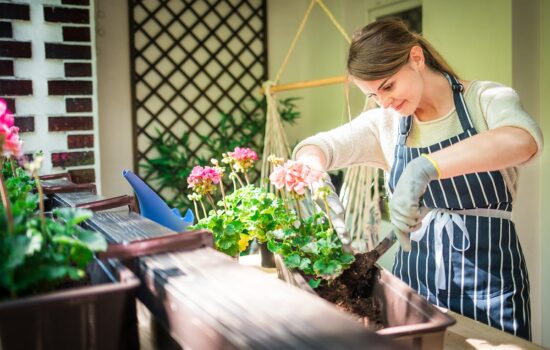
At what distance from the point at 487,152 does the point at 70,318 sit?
904 millimetres

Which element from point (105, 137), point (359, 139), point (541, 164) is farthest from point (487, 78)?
point (105, 137)

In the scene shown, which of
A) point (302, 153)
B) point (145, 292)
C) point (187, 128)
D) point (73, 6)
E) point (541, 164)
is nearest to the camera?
point (145, 292)

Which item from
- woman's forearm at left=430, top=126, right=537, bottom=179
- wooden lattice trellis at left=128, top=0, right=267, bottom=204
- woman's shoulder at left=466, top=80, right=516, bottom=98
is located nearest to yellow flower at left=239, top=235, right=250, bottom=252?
woman's forearm at left=430, top=126, right=537, bottom=179

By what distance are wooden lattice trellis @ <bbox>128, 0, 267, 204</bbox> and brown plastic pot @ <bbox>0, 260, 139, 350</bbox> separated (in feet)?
11.8

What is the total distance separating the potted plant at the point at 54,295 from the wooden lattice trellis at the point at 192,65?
3.54 m

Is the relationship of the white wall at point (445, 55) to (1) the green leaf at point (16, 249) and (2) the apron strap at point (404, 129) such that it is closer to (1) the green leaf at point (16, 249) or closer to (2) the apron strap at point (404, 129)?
(2) the apron strap at point (404, 129)

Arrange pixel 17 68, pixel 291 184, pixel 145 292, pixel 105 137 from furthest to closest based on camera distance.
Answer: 1. pixel 105 137
2. pixel 17 68
3. pixel 291 184
4. pixel 145 292

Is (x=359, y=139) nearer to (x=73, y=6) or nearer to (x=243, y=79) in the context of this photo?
(x=73, y=6)

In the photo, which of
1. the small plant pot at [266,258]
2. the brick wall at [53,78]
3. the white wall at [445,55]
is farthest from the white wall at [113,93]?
the small plant pot at [266,258]

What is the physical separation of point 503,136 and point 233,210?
2.08 feet

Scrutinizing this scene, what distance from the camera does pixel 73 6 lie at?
8.89 ft

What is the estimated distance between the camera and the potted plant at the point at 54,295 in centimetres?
59

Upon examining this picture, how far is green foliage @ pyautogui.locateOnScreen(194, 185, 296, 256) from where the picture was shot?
127cm

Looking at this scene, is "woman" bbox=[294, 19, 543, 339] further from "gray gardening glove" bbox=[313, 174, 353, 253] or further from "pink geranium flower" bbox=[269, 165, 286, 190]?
"pink geranium flower" bbox=[269, 165, 286, 190]
